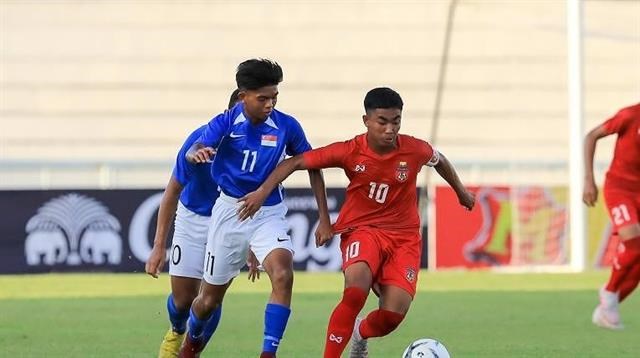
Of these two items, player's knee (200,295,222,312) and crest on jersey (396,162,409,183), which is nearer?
crest on jersey (396,162,409,183)

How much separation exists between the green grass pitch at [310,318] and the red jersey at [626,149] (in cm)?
130

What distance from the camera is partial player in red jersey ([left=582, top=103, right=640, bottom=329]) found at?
12.2m

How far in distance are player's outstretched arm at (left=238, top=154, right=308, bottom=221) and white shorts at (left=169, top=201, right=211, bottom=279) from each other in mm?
974

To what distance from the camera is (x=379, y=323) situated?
29.2 ft

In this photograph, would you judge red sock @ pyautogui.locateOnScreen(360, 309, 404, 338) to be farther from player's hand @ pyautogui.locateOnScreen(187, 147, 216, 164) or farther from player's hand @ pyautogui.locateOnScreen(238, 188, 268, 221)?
player's hand @ pyautogui.locateOnScreen(187, 147, 216, 164)

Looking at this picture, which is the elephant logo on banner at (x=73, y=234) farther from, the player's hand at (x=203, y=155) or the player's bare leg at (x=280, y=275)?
the player's hand at (x=203, y=155)

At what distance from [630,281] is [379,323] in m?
4.19

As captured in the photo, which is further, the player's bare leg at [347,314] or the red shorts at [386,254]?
the red shorts at [386,254]

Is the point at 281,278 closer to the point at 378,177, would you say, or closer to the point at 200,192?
the point at 378,177

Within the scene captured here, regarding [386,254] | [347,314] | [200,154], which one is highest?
[200,154]

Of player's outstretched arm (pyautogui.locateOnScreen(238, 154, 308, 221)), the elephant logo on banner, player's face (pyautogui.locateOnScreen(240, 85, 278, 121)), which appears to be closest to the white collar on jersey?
player's face (pyautogui.locateOnScreen(240, 85, 278, 121))

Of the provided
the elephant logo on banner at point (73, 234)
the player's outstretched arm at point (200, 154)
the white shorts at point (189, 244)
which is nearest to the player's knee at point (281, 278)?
the player's outstretched arm at point (200, 154)

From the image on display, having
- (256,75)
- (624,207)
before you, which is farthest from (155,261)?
(624,207)

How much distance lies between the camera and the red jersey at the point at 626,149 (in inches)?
477
